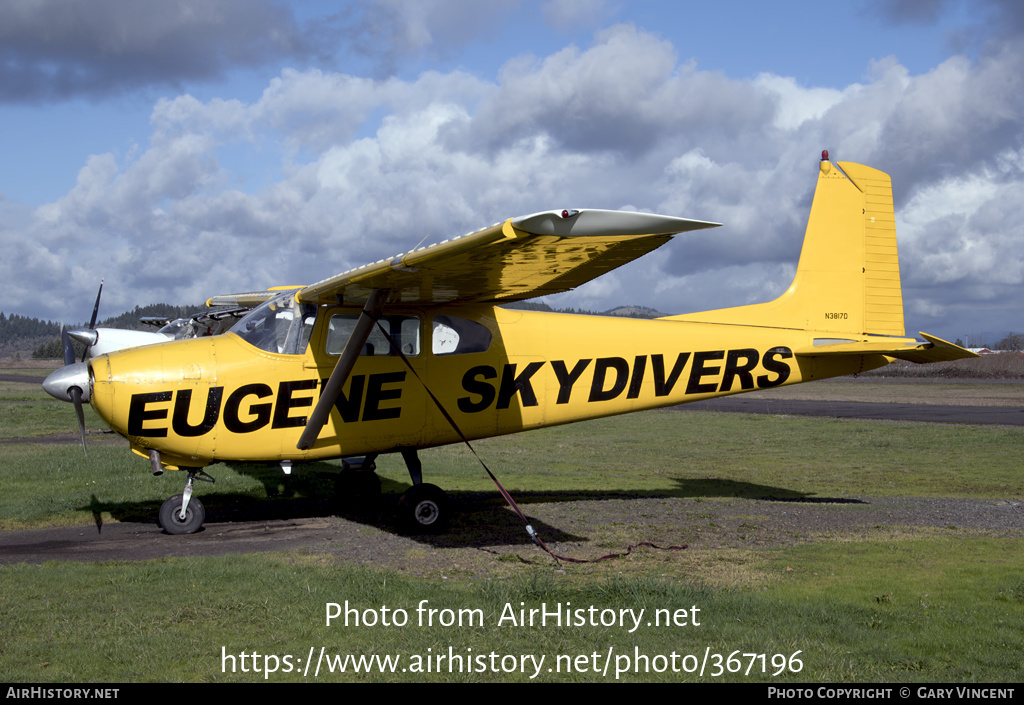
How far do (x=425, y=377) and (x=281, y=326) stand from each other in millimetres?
1885

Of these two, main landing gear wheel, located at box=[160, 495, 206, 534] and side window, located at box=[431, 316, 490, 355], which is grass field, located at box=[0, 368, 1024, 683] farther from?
side window, located at box=[431, 316, 490, 355]

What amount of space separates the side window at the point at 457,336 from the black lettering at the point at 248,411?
7.11ft

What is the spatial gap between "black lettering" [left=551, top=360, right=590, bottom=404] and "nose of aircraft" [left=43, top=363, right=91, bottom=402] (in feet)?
18.7

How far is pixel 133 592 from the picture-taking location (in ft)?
22.1

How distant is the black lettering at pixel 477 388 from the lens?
1016cm

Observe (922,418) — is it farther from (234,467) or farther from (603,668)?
(603,668)

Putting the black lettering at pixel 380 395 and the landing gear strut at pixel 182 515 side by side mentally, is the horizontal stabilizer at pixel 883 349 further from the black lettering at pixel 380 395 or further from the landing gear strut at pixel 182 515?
the landing gear strut at pixel 182 515

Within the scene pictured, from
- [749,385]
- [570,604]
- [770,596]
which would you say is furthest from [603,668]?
[749,385]

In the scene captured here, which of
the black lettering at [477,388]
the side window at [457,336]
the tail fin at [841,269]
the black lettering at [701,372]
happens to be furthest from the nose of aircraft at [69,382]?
the tail fin at [841,269]

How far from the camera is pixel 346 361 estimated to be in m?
8.90

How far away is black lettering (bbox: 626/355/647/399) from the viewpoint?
1087 cm

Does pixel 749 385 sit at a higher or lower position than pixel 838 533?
higher
